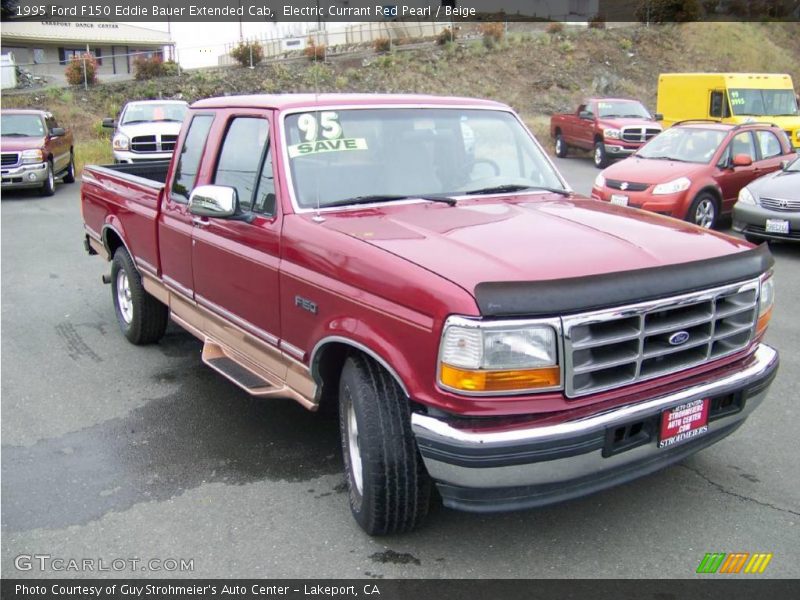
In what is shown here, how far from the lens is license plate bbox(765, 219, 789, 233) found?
9.54 metres

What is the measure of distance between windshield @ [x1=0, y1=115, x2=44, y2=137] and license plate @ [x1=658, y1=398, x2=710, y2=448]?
16.0m

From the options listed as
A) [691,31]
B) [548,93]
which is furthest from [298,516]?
[691,31]

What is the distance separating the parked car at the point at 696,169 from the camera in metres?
10.9

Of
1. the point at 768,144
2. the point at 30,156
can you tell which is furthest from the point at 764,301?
the point at 30,156

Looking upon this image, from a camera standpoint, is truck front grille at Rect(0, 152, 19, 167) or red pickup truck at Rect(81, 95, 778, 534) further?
truck front grille at Rect(0, 152, 19, 167)

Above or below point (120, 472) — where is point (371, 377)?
above

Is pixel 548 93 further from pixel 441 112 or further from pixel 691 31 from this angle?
pixel 441 112

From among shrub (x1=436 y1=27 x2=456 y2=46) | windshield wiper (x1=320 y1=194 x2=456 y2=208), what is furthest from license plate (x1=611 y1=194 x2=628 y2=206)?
shrub (x1=436 y1=27 x2=456 y2=46)

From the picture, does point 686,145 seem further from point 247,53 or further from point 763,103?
point 247,53

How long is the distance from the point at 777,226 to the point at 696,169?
76.0 inches

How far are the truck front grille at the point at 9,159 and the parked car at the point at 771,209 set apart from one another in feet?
43.8

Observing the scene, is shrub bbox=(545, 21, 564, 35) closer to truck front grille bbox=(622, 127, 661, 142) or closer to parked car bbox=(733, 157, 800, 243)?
truck front grille bbox=(622, 127, 661, 142)

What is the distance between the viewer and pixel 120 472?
422cm

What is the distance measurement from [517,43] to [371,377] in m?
37.7
